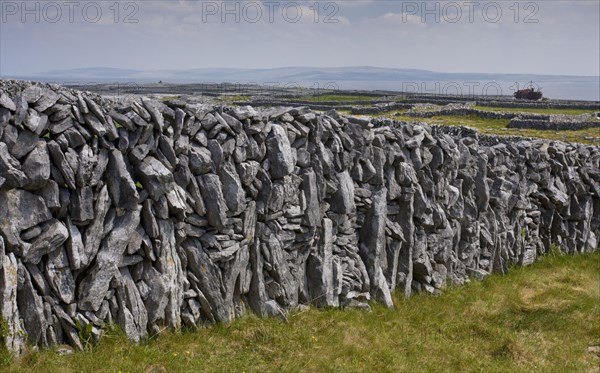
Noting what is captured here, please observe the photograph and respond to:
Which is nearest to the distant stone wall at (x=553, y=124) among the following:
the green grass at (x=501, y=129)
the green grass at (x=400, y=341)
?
the green grass at (x=501, y=129)

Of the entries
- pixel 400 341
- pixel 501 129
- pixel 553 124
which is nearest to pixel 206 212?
pixel 400 341

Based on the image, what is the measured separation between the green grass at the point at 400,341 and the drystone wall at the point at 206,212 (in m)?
0.35

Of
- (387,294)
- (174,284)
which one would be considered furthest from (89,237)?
(387,294)

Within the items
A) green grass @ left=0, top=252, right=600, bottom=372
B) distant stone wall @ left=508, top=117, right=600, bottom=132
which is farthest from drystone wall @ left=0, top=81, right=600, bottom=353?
distant stone wall @ left=508, top=117, right=600, bottom=132

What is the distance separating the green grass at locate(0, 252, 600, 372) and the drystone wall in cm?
35

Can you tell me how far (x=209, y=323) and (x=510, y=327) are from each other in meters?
6.24

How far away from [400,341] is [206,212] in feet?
13.4

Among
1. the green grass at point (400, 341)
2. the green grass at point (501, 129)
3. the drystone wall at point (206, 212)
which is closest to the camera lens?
the drystone wall at point (206, 212)

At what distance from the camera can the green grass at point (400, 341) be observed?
7.91 meters

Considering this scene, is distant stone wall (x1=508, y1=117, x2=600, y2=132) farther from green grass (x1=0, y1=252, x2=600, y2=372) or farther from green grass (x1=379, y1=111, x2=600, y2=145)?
green grass (x1=0, y1=252, x2=600, y2=372)

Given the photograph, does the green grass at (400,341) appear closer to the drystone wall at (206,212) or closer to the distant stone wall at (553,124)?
the drystone wall at (206,212)

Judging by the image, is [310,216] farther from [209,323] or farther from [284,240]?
[209,323]

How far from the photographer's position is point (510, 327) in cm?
1162

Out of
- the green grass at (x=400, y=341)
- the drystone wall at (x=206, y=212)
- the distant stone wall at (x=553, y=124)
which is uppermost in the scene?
the distant stone wall at (x=553, y=124)
